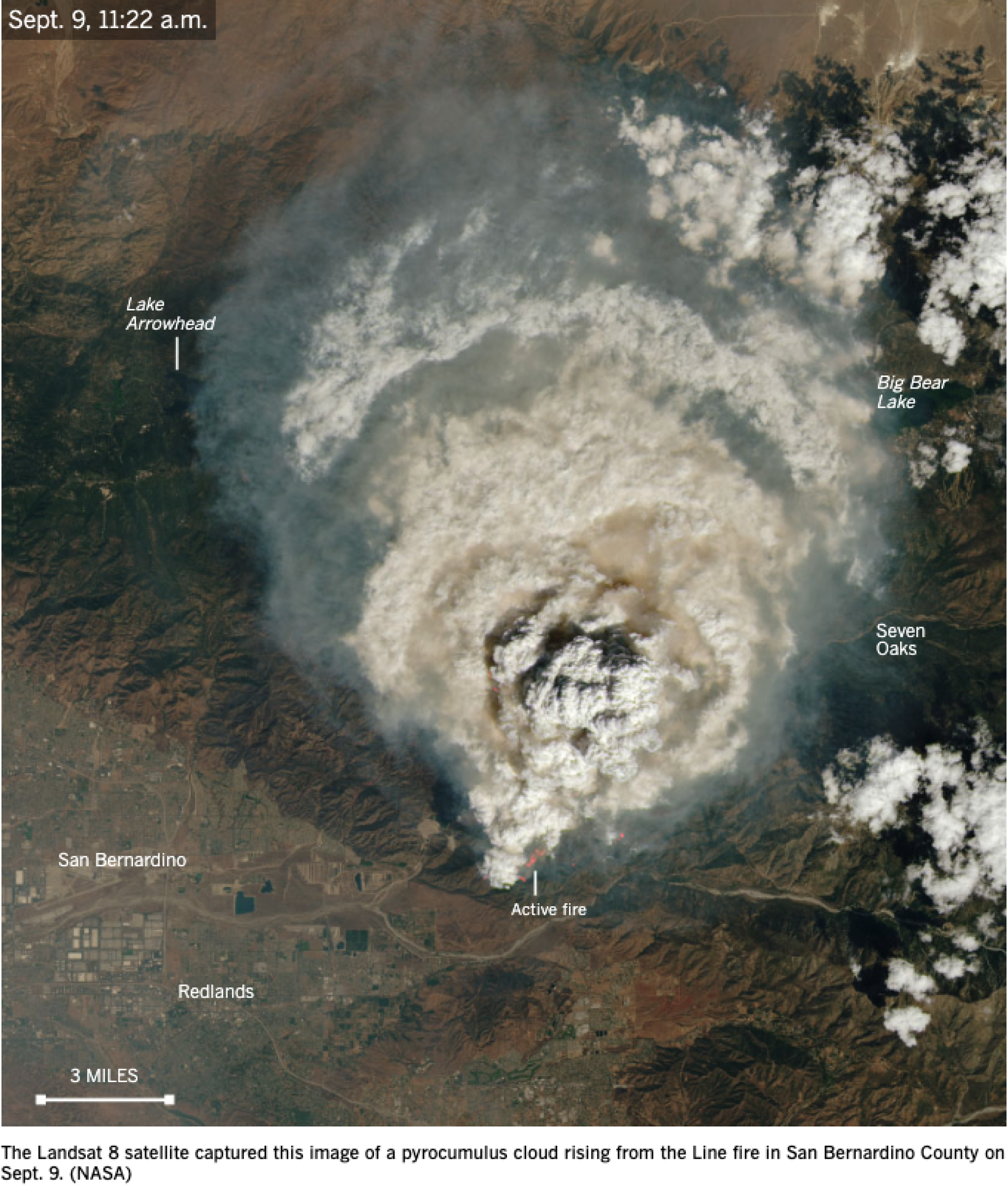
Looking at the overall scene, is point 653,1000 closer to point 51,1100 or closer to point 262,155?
point 51,1100

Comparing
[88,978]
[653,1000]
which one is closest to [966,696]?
[653,1000]

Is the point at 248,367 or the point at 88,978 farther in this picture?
the point at 88,978
